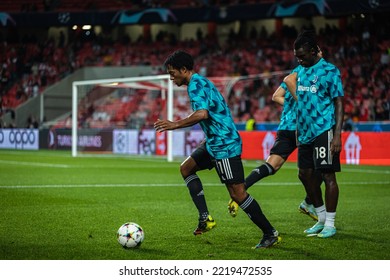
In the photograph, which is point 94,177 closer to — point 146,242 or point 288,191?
point 288,191

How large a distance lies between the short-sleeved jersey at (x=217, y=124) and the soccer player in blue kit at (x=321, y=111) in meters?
1.13

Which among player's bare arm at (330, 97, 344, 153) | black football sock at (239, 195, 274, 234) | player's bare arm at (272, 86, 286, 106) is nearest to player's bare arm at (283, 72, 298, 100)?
player's bare arm at (330, 97, 344, 153)

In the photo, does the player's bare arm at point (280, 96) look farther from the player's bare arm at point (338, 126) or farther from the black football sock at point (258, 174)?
the player's bare arm at point (338, 126)

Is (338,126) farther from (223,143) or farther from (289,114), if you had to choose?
(289,114)

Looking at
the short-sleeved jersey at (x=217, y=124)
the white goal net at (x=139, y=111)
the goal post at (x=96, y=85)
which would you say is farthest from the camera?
the white goal net at (x=139, y=111)

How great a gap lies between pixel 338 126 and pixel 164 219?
268 cm

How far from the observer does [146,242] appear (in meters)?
7.40

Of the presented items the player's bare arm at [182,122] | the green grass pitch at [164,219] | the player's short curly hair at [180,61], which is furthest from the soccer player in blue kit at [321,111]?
the player's bare arm at [182,122]

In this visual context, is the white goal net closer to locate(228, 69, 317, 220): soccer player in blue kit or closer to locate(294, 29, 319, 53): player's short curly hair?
locate(228, 69, 317, 220): soccer player in blue kit

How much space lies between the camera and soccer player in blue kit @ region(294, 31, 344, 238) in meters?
7.76

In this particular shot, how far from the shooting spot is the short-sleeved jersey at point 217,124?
6993 mm

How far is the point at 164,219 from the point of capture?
9.30 m

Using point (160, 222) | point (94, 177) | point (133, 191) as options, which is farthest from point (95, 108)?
point (160, 222)

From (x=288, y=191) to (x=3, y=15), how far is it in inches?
1270
